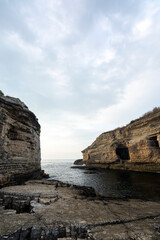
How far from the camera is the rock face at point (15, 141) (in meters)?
8.91

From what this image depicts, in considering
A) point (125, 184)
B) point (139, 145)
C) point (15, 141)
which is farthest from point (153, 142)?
point (15, 141)

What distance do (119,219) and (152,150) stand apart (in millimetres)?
19753

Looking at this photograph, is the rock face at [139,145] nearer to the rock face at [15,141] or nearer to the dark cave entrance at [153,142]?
the dark cave entrance at [153,142]

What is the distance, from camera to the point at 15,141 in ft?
36.5

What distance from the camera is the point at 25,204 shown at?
551 cm

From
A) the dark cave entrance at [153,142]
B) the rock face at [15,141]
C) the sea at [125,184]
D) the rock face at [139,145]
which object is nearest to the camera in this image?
the sea at [125,184]

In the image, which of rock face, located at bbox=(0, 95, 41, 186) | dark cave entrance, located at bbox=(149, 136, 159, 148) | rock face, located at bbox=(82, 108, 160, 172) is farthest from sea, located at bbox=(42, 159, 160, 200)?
rock face, located at bbox=(0, 95, 41, 186)

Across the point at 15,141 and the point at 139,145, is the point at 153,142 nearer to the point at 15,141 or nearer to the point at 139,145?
the point at 139,145

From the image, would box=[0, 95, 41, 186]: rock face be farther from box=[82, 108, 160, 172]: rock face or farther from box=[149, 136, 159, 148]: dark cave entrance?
box=[149, 136, 159, 148]: dark cave entrance

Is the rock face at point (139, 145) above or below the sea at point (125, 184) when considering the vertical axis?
above

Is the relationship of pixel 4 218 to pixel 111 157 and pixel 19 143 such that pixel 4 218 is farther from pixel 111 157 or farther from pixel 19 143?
pixel 111 157

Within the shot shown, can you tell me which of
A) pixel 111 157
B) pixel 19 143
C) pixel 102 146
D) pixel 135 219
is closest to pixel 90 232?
pixel 135 219

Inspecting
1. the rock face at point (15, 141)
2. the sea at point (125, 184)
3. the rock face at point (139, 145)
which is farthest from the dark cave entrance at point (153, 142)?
the rock face at point (15, 141)

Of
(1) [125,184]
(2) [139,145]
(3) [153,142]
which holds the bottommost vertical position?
(1) [125,184]
